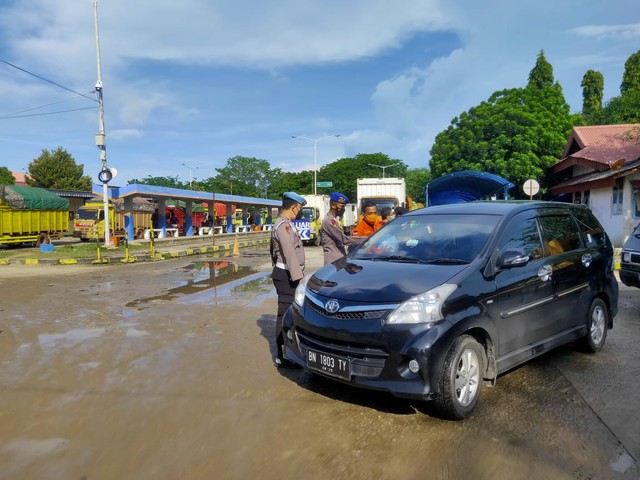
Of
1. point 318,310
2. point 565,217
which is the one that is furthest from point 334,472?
point 565,217

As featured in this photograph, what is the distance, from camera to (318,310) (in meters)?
4.09

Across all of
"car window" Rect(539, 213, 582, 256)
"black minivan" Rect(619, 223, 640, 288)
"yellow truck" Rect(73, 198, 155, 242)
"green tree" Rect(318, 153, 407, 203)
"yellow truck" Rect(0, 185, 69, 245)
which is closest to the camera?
"car window" Rect(539, 213, 582, 256)

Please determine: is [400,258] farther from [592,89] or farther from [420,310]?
[592,89]

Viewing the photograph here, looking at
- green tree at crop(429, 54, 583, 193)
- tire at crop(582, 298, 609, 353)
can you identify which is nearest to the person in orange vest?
tire at crop(582, 298, 609, 353)

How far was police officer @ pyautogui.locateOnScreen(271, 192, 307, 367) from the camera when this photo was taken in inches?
201

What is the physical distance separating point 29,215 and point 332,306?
24.4 metres

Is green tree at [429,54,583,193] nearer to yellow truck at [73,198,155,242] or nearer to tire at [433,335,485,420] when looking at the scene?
yellow truck at [73,198,155,242]

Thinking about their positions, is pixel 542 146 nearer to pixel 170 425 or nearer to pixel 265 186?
pixel 170 425

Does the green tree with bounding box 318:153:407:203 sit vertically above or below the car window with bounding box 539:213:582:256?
above

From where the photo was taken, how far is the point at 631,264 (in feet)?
25.3

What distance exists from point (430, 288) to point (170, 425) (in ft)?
7.39

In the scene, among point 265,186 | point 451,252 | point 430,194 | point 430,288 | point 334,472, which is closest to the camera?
point 334,472

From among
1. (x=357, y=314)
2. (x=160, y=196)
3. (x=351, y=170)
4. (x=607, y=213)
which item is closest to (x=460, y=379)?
(x=357, y=314)

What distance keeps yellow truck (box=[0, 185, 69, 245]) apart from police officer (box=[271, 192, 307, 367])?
21.9 m
